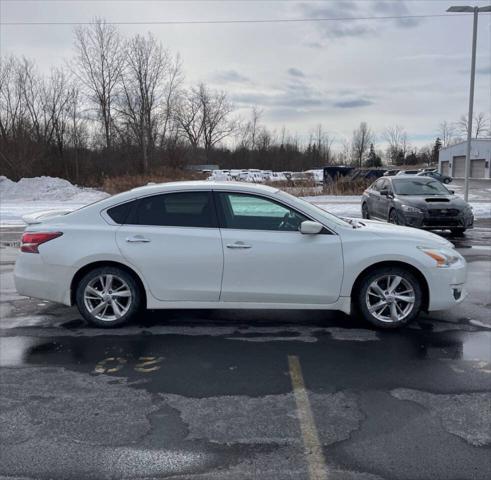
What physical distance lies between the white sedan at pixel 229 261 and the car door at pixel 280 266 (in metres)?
0.01

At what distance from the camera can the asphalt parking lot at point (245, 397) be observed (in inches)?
115

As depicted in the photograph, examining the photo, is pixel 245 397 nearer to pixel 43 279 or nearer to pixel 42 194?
pixel 43 279

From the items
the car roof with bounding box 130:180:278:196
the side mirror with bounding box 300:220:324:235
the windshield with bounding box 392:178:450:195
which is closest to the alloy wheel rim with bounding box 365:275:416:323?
the side mirror with bounding box 300:220:324:235

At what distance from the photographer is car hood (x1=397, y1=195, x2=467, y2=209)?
492 inches

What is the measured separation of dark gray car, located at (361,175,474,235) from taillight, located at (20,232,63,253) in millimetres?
9252

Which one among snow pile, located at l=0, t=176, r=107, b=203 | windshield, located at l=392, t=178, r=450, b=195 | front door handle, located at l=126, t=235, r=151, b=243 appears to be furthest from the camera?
snow pile, located at l=0, t=176, r=107, b=203

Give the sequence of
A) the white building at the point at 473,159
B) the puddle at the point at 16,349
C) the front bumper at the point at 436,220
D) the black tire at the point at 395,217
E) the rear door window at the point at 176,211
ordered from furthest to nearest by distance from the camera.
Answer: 1. the white building at the point at 473,159
2. the black tire at the point at 395,217
3. the front bumper at the point at 436,220
4. the rear door window at the point at 176,211
5. the puddle at the point at 16,349

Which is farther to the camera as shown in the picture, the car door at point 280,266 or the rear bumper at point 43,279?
the rear bumper at point 43,279

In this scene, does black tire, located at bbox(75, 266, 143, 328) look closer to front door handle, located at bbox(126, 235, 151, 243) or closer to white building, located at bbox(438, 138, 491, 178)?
front door handle, located at bbox(126, 235, 151, 243)

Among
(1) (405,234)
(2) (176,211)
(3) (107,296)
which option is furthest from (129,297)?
(1) (405,234)

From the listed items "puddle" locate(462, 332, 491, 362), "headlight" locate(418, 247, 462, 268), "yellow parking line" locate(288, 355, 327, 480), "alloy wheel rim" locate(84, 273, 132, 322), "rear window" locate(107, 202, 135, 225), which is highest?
"rear window" locate(107, 202, 135, 225)

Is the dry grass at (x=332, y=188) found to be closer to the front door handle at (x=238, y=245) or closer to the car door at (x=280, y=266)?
the car door at (x=280, y=266)

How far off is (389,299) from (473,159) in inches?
2600

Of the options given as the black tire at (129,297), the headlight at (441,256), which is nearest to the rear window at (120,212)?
the black tire at (129,297)
